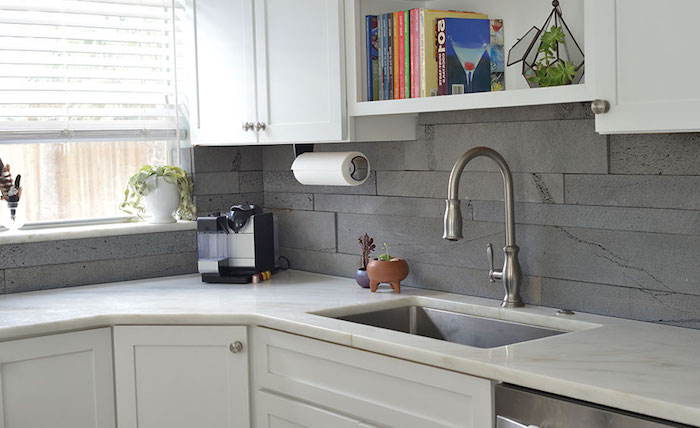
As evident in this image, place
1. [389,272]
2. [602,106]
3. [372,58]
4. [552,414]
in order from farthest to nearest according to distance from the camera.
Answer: [389,272]
[372,58]
[602,106]
[552,414]

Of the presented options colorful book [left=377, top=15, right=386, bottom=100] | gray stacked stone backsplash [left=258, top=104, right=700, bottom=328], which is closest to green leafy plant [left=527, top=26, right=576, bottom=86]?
gray stacked stone backsplash [left=258, top=104, right=700, bottom=328]

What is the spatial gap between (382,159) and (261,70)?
0.54 m

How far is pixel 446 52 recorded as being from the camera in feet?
8.43

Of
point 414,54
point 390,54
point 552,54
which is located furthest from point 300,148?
point 552,54

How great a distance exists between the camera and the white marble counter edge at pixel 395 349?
167cm

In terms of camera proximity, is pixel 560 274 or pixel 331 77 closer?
pixel 560 274

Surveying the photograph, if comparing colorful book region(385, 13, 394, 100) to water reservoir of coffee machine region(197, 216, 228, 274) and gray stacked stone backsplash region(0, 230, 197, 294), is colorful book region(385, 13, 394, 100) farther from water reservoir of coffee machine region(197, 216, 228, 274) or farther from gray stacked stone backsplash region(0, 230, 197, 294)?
gray stacked stone backsplash region(0, 230, 197, 294)

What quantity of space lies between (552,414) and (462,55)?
1.17 metres

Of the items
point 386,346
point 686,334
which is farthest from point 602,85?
point 386,346

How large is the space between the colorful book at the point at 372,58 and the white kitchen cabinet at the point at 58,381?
114 cm

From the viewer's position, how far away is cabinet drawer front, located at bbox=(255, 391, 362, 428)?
2377 millimetres

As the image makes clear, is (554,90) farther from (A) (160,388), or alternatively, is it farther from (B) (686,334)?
(A) (160,388)

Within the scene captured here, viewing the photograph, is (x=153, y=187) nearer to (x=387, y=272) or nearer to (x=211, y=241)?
(x=211, y=241)

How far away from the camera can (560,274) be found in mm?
2568
